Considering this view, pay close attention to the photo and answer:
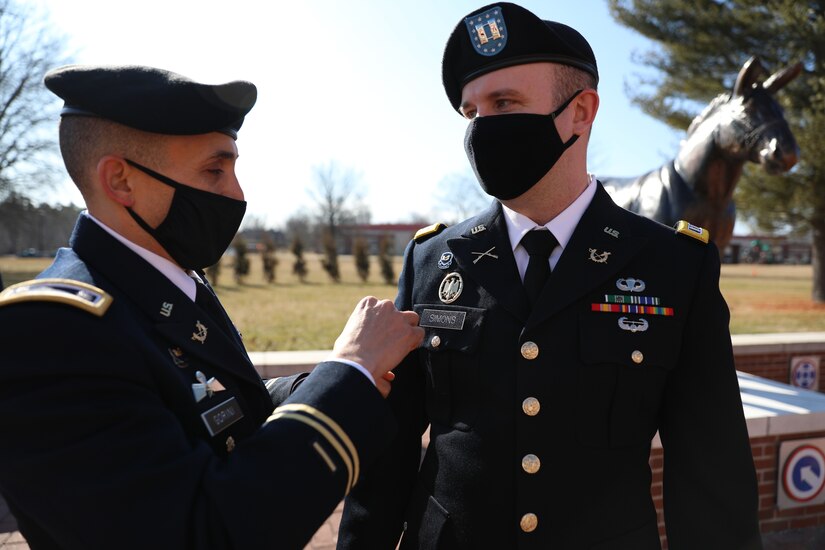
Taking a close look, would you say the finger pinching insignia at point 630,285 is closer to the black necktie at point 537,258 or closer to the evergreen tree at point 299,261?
the black necktie at point 537,258

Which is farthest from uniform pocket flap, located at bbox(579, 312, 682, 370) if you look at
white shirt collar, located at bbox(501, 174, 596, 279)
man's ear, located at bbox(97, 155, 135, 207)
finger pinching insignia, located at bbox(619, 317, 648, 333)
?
man's ear, located at bbox(97, 155, 135, 207)

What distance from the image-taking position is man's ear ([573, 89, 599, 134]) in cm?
187

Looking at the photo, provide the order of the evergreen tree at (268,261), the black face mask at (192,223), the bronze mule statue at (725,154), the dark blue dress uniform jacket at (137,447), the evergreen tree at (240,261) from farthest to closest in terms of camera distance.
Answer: the evergreen tree at (268,261) → the evergreen tree at (240,261) → the bronze mule statue at (725,154) → the black face mask at (192,223) → the dark blue dress uniform jacket at (137,447)

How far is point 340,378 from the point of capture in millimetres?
1292

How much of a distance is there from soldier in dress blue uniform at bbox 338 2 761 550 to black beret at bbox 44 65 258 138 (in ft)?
2.78

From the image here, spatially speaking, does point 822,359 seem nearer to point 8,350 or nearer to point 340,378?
point 340,378

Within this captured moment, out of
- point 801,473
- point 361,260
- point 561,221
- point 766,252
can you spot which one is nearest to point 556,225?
point 561,221

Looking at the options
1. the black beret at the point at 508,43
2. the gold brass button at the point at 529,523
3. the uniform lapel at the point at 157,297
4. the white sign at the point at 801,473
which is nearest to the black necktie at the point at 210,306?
the uniform lapel at the point at 157,297

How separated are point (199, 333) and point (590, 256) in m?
1.14

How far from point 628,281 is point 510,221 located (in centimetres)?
43

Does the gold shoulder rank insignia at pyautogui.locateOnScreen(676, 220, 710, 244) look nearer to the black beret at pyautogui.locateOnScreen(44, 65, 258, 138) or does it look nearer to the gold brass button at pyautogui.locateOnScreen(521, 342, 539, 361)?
the gold brass button at pyautogui.locateOnScreen(521, 342, 539, 361)

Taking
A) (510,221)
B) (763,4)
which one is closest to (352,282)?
(763,4)

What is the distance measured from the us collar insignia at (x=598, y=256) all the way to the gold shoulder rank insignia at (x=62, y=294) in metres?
1.31

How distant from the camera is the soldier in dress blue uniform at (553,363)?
1616mm
